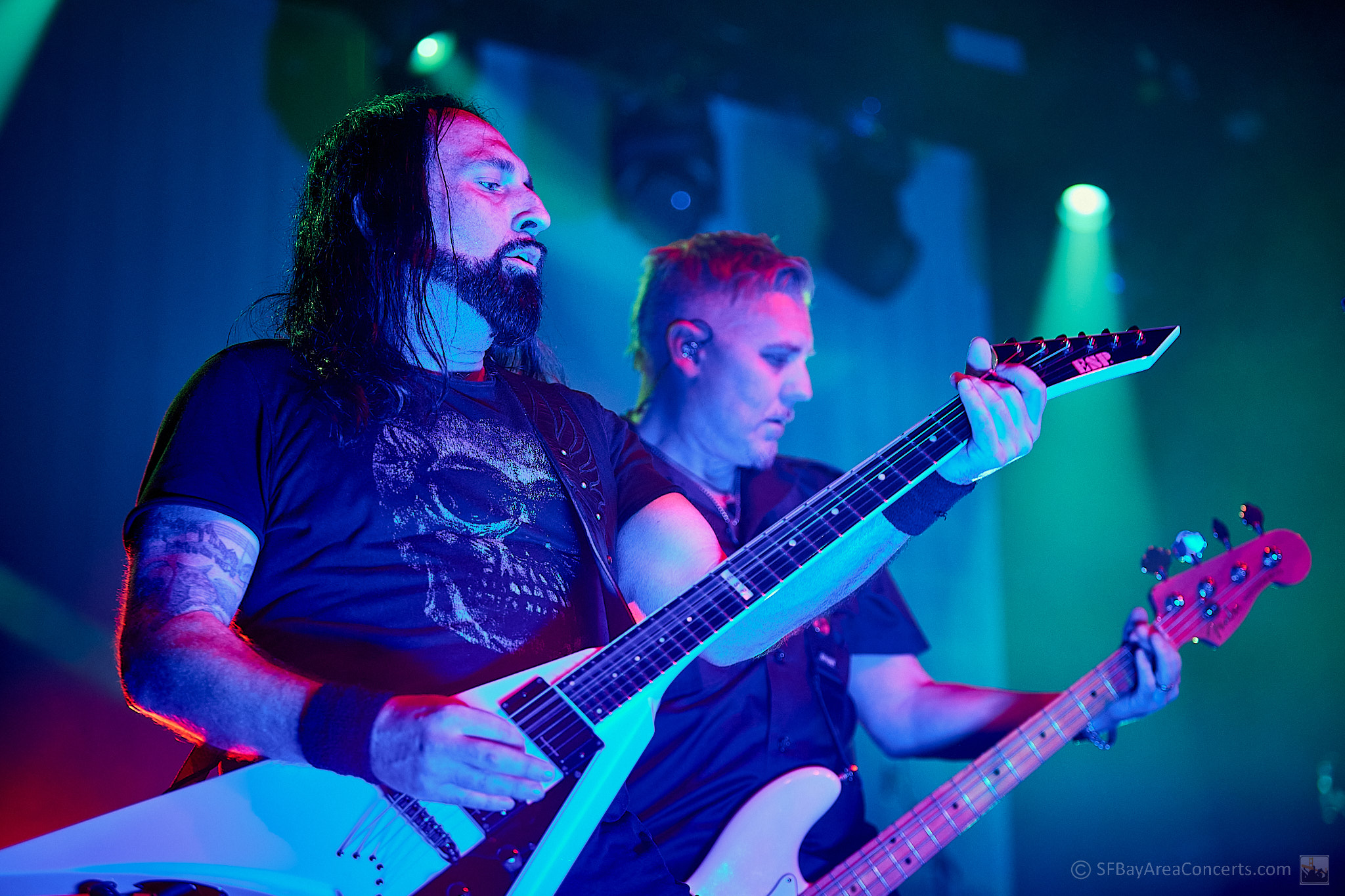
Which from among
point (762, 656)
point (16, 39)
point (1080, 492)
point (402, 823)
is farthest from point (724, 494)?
point (16, 39)

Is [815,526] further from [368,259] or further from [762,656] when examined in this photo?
[368,259]

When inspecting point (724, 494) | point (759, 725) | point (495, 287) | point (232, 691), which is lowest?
point (759, 725)

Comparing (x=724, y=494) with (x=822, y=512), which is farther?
(x=724, y=494)

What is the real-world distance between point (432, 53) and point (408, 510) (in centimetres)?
348

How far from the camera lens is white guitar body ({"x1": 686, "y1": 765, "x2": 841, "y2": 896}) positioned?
Answer: 214cm

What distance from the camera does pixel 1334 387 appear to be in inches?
167

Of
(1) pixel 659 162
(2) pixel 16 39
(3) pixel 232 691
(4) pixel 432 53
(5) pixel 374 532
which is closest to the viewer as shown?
(3) pixel 232 691

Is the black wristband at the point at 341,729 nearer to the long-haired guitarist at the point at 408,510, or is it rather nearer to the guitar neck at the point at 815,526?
the long-haired guitarist at the point at 408,510

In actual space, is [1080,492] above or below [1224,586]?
above

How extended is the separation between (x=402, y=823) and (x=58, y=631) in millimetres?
2681

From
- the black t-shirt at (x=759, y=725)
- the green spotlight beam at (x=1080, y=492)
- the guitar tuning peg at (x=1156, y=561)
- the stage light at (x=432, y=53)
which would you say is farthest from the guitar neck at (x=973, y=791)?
the stage light at (x=432, y=53)

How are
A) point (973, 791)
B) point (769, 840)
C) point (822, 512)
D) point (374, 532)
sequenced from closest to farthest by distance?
1. point (374, 532)
2. point (822, 512)
3. point (769, 840)
4. point (973, 791)

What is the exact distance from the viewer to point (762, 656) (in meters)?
2.53

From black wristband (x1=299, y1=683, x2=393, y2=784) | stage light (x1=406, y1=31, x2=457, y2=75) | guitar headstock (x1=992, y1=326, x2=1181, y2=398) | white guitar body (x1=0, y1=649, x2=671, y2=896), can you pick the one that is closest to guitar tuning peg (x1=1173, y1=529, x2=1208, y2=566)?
guitar headstock (x1=992, y1=326, x2=1181, y2=398)
